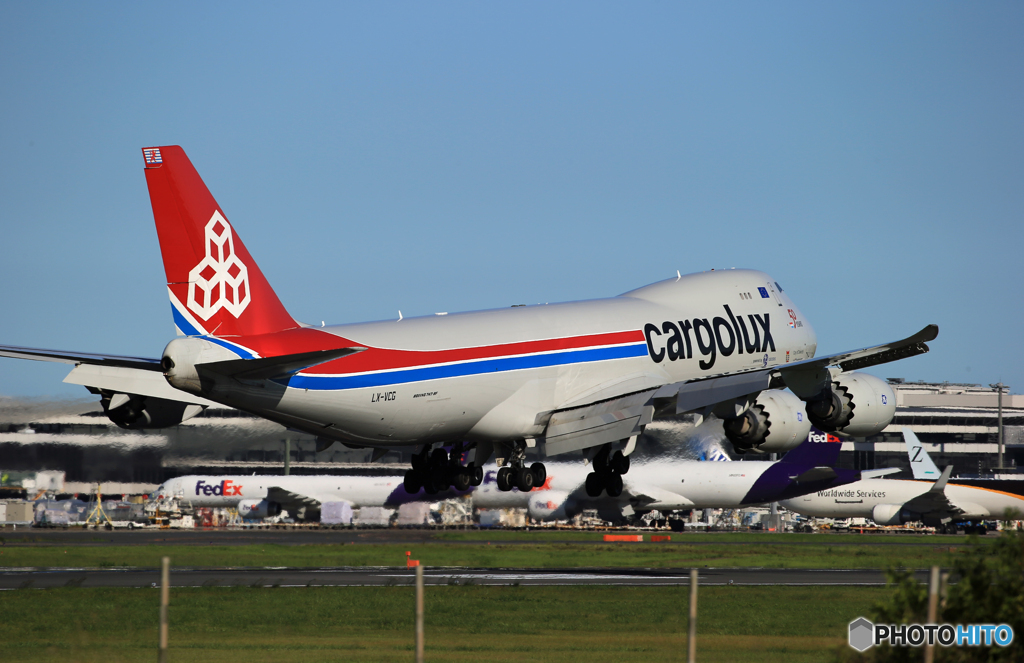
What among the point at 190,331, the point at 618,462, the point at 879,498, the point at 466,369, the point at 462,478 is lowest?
the point at 879,498

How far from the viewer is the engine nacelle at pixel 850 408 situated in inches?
1446

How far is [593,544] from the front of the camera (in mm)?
71625

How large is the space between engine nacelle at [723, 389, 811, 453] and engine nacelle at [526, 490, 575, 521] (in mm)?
56076

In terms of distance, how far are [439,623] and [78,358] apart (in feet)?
41.9

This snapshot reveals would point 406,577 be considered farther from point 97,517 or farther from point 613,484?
point 97,517

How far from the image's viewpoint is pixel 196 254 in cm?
2814

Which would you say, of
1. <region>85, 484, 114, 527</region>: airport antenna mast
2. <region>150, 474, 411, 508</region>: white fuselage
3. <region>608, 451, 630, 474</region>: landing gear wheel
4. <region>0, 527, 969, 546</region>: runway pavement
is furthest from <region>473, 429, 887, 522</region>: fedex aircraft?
<region>608, 451, 630, 474</region>: landing gear wheel

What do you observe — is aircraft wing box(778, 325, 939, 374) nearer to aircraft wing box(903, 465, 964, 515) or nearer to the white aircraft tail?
aircraft wing box(903, 465, 964, 515)

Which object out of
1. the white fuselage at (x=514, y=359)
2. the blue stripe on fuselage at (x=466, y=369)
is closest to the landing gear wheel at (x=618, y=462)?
the white fuselage at (x=514, y=359)

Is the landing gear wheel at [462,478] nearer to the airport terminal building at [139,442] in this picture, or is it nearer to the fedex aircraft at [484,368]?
the fedex aircraft at [484,368]

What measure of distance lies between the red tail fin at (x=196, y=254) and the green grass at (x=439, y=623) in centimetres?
787

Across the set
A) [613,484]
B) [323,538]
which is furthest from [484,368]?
[323,538]

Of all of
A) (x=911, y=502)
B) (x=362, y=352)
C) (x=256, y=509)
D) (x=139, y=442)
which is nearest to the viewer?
(x=362, y=352)

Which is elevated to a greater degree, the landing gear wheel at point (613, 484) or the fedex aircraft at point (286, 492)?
the landing gear wheel at point (613, 484)
